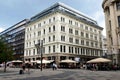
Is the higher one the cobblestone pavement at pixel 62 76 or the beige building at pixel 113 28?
the beige building at pixel 113 28

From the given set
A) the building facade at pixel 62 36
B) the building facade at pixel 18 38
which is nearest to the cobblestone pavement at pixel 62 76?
the building facade at pixel 62 36

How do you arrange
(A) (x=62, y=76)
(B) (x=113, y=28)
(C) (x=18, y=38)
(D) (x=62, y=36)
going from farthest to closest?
(C) (x=18, y=38) < (D) (x=62, y=36) < (B) (x=113, y=28) < (A) (x=62, y=76)

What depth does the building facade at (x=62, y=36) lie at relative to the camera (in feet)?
194

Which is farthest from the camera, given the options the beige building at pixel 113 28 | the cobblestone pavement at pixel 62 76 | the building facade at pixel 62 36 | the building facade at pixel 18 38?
the building facade at pixel 18 38

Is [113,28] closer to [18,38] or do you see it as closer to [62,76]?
[62,76]

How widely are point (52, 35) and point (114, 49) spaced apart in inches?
980

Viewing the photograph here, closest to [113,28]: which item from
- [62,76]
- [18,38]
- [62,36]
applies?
[62,36]

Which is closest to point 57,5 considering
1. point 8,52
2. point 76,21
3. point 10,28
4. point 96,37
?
point 76,21

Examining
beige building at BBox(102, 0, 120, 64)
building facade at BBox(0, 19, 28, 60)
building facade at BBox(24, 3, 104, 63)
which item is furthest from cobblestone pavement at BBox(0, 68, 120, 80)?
building facade at BBox(0, 19, 28, 60)

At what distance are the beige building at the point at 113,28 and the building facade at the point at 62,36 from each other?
60.9 feet

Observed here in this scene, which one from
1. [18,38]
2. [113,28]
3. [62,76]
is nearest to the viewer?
[62,76]

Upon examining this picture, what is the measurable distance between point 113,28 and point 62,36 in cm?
2141

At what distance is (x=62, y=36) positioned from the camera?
59.7 metres

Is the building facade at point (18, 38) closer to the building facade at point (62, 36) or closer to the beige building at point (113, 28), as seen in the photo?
the building facade at point (62, 36)
